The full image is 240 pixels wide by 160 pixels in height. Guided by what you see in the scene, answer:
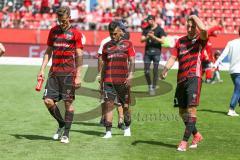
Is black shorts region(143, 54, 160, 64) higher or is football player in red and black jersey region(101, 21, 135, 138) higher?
football player in red and black jersey region(101, 21, 135, 138)

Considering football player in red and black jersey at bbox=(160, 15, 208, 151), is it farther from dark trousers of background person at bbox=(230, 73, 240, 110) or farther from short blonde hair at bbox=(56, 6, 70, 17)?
dark trousers of background person at bbox=(230, 73, 240, 110)

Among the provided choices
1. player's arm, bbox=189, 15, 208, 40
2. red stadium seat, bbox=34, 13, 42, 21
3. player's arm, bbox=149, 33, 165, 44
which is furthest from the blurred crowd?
player's arm, bbox=189, 15, 208, 40

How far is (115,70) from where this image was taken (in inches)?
450

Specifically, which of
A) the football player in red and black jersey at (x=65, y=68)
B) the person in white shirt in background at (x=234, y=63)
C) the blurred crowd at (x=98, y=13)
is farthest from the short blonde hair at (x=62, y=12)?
the blurred crowd at (x=98, y=13)

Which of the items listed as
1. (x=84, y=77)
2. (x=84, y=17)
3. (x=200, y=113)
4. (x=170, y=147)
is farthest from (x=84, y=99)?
(x=84, y=17)

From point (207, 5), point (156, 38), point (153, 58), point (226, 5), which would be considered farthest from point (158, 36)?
point (226, 5)

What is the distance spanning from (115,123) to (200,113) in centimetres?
285

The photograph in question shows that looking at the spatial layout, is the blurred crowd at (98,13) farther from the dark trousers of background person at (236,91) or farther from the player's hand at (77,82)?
the player's hand at (77,82)

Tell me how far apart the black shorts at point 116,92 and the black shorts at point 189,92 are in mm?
1256

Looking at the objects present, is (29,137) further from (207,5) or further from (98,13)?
(207,5)

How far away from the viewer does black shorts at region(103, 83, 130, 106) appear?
37.2ft

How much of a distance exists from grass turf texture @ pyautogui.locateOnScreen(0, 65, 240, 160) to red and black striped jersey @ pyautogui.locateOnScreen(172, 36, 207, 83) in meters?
1.26

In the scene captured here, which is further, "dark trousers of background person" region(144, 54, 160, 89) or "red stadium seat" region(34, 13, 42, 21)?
"red stadium seat" region(34, 13, 42, 21)

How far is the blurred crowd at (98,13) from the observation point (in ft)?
119
